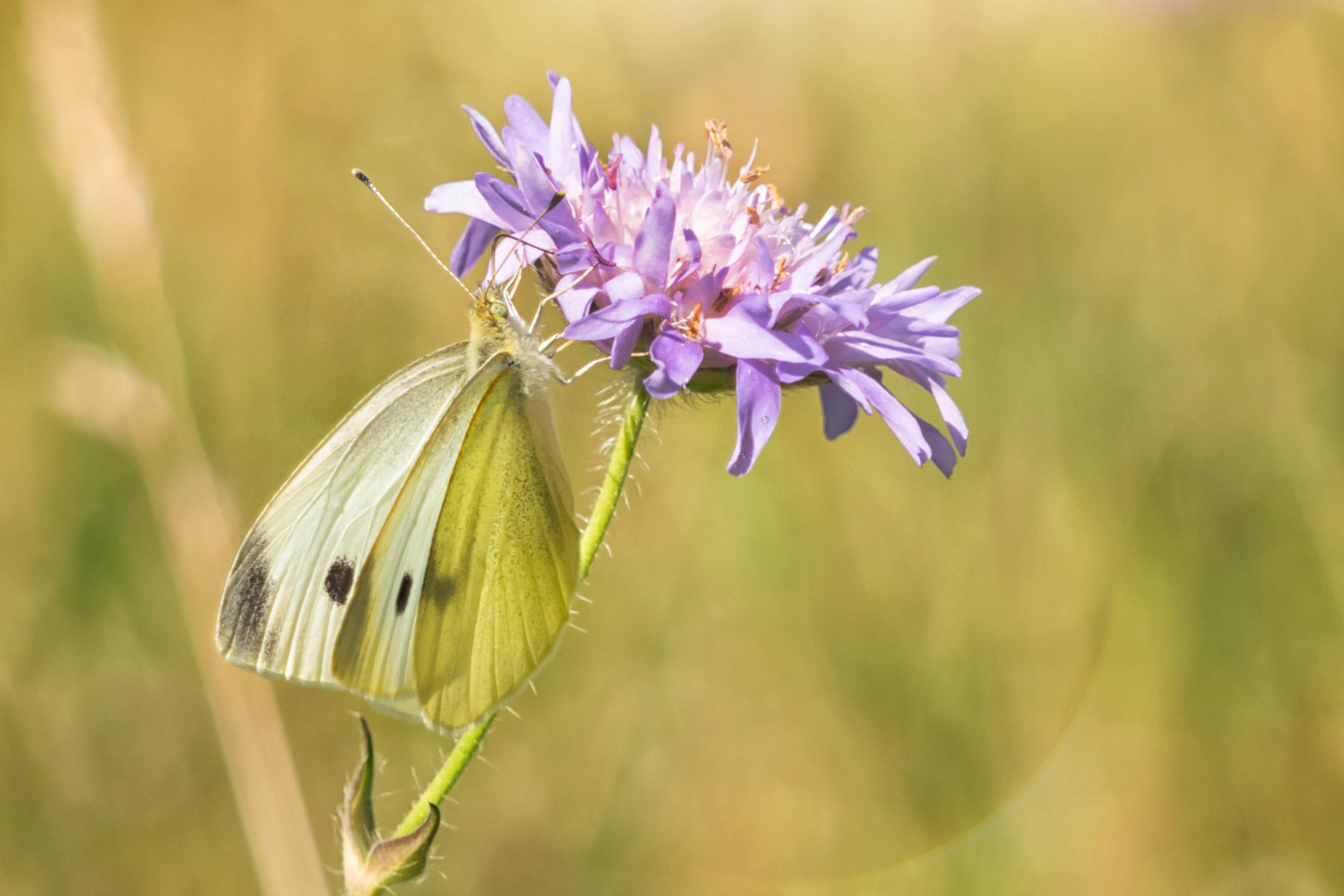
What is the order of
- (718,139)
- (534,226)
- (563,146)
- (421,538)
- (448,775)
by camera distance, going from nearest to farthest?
(448,775)
(534,226)
(563,146)
(421,538)
(718,139)

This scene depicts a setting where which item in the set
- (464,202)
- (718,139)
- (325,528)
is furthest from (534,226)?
(325,528)

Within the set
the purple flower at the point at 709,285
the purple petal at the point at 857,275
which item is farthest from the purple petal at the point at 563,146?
the purple petal at the point at 857,275

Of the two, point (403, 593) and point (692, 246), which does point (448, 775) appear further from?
point (692, 246)

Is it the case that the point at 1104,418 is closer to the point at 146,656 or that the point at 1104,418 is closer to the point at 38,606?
the point at 146,656

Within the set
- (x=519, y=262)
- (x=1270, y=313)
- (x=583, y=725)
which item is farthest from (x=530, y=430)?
(x=1270, y=313)

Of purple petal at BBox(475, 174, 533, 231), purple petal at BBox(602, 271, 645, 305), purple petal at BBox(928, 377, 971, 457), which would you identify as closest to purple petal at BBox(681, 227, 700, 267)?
purple petal at BBox(602, 271, 645, 305)

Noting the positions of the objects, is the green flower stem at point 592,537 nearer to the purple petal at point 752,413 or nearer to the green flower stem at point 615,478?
the green flower stem at point 615,478
